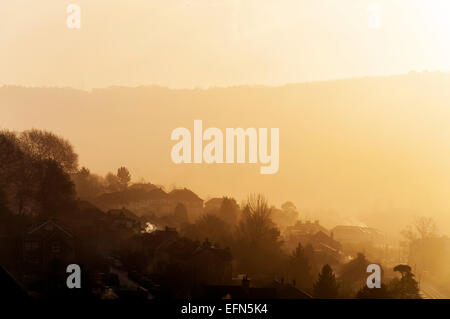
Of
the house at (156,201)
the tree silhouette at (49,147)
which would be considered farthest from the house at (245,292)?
the house at (156,201)

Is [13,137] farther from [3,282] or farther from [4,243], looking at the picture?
[3,282]

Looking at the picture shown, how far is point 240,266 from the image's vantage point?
209ft

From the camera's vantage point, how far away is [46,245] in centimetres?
6041

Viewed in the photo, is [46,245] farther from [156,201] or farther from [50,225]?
[156,201]

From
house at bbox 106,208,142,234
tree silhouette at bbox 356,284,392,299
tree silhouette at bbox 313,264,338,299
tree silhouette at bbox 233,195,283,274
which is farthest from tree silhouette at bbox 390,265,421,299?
house at bbox 106,208,142,234

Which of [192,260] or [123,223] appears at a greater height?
[123,223]

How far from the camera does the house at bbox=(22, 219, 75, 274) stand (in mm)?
58844

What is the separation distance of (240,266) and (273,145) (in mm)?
26574

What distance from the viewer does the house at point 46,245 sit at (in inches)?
2317

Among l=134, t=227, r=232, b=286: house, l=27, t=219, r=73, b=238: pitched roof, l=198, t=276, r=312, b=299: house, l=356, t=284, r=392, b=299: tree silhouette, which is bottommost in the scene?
l=356, t=284, r=392, b=299: tree silhouette

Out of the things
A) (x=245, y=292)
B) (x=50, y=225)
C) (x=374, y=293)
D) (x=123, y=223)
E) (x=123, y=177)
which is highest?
(x=123, y=177)

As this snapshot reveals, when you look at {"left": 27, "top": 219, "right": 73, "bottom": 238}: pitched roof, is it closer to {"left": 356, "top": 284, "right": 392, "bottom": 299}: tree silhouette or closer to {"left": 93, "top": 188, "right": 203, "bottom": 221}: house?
{"left": 356, "top": 284, "right": 392, "bottom": 299}: tree silhouette

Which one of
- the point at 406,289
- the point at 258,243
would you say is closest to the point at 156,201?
the point at 258,243
